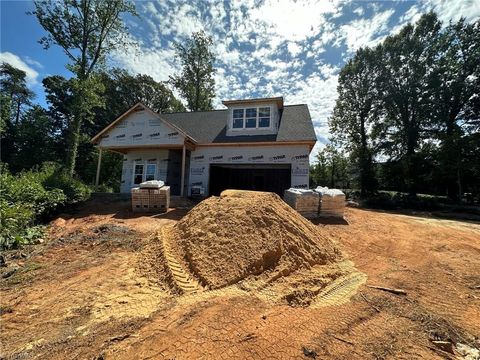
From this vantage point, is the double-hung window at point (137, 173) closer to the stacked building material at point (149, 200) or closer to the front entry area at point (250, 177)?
the front entry area at point (250, 177)

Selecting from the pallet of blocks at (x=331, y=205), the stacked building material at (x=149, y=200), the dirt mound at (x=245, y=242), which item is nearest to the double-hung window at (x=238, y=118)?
the stacked building material at (x=149, y=200)

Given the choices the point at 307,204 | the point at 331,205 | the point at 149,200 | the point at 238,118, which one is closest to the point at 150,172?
the point at 149,200

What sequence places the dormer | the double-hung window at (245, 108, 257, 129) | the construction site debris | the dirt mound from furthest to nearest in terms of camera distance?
the double-hung window at (245, 108, 257, 129) → the dormer → the dirt mound → the construction site debris

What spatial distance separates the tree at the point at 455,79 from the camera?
21797mm

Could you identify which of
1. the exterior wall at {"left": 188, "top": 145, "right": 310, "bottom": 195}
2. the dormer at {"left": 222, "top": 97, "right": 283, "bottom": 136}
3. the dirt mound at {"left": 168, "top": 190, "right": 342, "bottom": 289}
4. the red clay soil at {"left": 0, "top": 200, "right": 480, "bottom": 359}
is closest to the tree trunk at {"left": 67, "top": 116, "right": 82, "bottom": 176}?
the exterior wall at {"left": 188, "top": 145, "right": 310, "bottom": 195}

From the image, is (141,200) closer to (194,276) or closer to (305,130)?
(194,276)

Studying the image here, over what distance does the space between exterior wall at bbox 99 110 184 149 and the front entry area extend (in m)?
3.51

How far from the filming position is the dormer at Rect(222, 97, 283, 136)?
15.1 meters

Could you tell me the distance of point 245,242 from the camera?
4848 mm

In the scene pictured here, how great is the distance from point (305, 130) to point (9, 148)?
34.1m

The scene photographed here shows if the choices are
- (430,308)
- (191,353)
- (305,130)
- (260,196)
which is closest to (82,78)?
(305,130)

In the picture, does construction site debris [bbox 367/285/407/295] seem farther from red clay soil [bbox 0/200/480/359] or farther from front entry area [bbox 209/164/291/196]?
front entry area [bbox 209/164/291/196]

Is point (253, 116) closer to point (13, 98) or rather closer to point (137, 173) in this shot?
Result: point (137, 173)

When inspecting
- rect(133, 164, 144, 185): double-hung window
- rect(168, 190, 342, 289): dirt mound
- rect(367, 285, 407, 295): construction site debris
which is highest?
rect(133, 164, 144, 185): double-hung window
